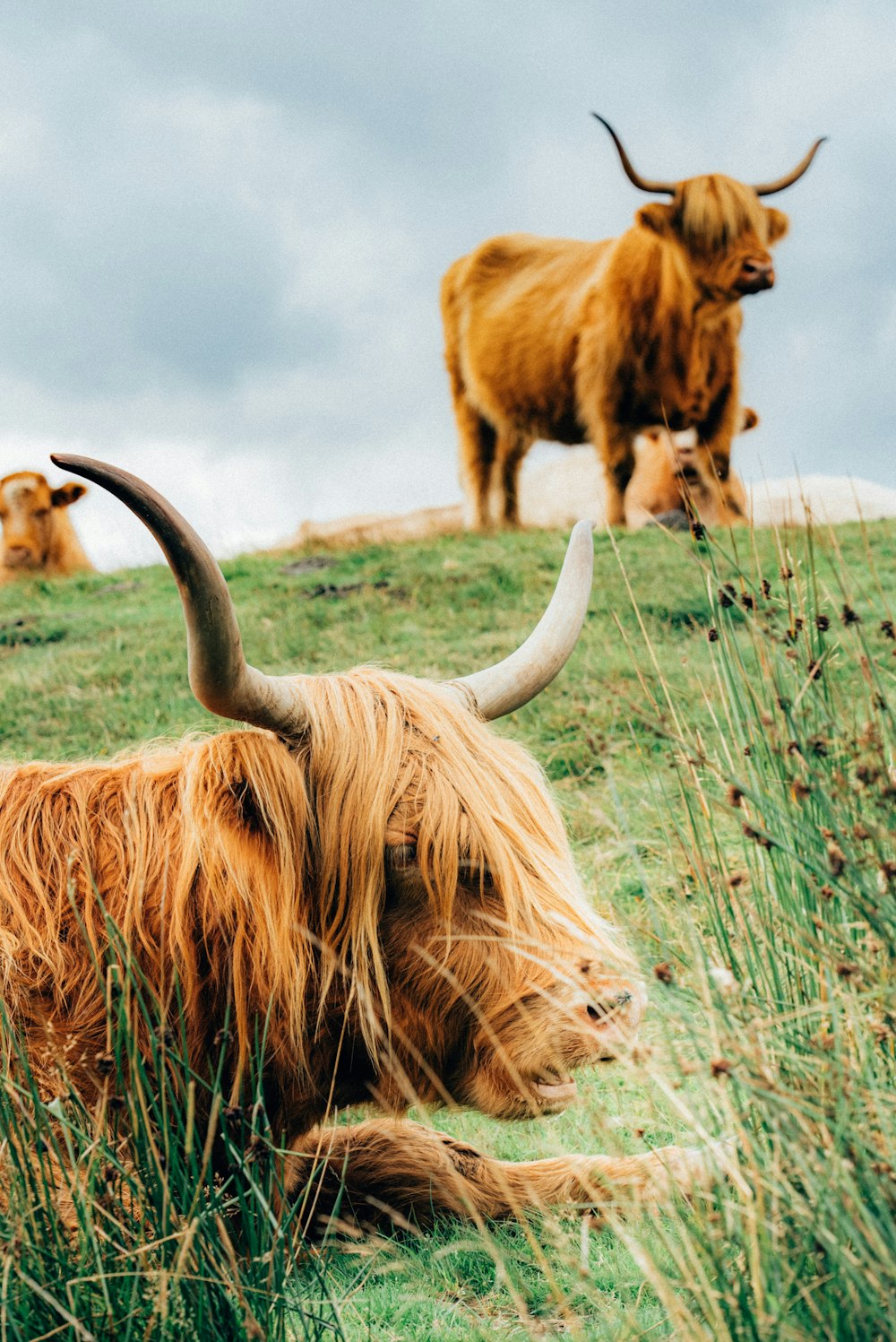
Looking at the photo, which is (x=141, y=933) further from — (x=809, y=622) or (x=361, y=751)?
(x=809, y=622)

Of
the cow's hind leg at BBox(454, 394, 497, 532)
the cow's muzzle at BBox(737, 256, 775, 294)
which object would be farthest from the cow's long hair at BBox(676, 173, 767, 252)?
the cow's hind leg at BBox(454, 394, 497, 532)

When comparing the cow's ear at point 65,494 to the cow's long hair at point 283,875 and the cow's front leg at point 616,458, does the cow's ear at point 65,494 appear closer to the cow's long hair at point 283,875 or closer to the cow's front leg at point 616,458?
the cow's front leg at point 616,458

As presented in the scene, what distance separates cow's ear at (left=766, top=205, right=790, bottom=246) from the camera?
40.2ft

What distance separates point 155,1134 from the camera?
2072mm

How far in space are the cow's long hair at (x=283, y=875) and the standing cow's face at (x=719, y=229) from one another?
10604mm

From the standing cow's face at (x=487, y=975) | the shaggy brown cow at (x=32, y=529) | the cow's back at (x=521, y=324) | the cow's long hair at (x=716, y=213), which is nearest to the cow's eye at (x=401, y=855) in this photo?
the standing cow's face at (x=487, y=975)

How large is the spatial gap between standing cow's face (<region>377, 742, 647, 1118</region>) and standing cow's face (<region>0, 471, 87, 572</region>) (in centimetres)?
1274

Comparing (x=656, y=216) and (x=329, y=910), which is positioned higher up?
(x=656, y=216)

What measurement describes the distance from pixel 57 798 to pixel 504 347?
1196 cm

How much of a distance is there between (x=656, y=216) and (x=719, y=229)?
64 centimetres

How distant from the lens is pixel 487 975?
2334 mm

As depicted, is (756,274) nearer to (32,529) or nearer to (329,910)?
(32,529)

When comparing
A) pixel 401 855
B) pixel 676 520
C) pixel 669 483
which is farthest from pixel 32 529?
pixel 401 855

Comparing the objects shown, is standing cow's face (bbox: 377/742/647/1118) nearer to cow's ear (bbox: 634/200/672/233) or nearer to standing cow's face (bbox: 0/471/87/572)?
cow's ear (bbox: 634/200/672/233)
